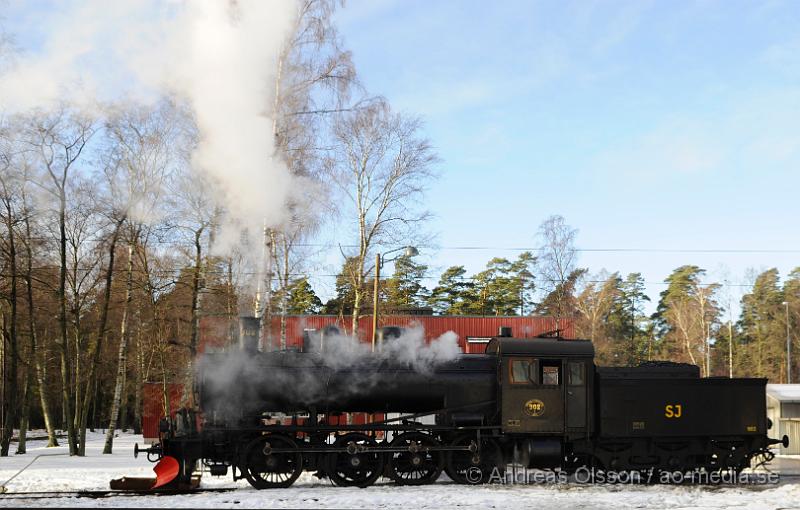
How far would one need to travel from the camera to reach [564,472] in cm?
1562

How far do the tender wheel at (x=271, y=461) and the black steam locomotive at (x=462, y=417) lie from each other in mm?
21

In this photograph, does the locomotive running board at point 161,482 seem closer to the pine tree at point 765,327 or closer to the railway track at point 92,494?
the railway track at point 92,494

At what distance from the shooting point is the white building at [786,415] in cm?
2250

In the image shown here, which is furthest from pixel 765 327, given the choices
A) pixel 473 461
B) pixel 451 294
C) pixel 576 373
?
pixel 473 461

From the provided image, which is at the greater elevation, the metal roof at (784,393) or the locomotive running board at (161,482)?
the metal roof at (784,393)

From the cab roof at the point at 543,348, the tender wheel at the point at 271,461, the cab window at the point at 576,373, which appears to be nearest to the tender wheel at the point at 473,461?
the cab roof at the point at 543,348

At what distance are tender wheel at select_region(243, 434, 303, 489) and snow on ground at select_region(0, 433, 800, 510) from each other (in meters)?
0.27

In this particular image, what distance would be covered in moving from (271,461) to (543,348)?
5485 mm

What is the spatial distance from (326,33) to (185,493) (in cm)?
1237

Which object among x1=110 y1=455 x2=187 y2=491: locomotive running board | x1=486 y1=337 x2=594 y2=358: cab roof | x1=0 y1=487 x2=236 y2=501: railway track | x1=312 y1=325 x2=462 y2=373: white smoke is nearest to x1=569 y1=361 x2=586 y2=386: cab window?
x1=486 y1=337 x2=594 y2=358: cab roof

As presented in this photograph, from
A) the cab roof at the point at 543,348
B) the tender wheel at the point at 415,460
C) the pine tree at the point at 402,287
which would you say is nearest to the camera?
the tender wheel at the point at 415,460

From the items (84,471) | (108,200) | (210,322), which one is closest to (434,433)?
(84,471)

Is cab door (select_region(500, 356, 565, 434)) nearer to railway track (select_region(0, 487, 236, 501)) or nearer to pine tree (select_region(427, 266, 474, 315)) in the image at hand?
railway track (select_region(0, 487, 236, 501))

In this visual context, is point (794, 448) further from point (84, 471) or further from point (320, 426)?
point (84, 471)
